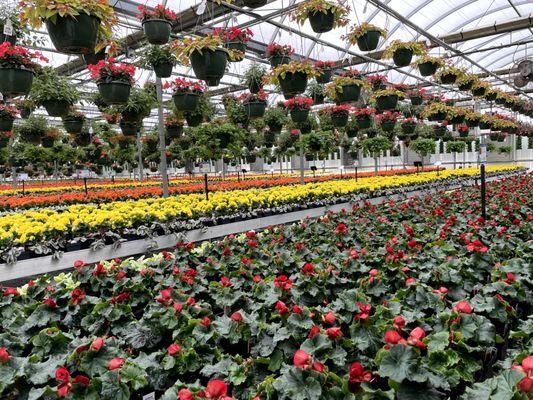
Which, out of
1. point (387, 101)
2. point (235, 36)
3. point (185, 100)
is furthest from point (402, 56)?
point (185, 100)

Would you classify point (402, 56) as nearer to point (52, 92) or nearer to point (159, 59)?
point (159, 59)

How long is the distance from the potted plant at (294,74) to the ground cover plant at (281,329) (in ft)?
8.90

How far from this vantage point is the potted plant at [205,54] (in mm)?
4055

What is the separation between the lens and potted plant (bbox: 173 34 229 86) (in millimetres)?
4055

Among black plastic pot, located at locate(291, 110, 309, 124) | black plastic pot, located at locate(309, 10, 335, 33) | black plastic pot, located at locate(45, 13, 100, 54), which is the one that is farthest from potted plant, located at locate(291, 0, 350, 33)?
black plastic pot, located at locate(45, 13, 100, 54)

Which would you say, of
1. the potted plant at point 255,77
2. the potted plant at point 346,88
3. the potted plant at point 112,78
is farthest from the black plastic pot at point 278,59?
the potted plant at point 112,78

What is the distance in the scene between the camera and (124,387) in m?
1.39

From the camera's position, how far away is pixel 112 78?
4.55 m

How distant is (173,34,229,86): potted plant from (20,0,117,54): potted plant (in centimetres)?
114

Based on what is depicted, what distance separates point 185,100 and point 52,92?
65.5 inches

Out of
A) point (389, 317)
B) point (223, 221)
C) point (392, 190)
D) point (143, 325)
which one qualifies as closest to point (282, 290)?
point (389, 317)

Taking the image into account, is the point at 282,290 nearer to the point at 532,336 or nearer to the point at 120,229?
the point at 532,336

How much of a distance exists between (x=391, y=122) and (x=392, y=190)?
1.66 m

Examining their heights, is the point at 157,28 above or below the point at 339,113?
above
